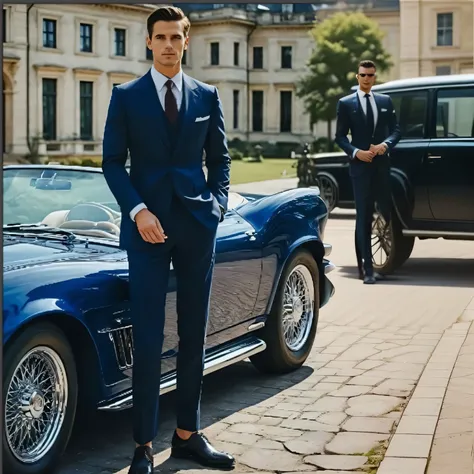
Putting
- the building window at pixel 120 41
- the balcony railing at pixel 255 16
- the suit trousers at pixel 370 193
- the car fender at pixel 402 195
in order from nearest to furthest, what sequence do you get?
the balcony railing at pixel 255 16 < the building window at pixel 120 41 < the suit trousers at pixel 370 193 < the car fender at pixel 402 195

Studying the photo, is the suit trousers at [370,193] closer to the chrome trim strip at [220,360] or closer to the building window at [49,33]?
the chrome trim strip at [220,360]

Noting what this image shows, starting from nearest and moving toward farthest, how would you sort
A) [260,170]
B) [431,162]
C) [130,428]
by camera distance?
[130,428] → [260,170] → [431,162]

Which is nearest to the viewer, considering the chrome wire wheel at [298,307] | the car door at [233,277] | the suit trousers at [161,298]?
the suit trousers at [161,298]

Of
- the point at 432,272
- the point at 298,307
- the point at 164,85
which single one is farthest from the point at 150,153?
the point at 432,272

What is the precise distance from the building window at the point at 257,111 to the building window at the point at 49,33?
2.85 ft

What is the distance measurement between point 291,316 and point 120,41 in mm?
1794

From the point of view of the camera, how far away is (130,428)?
420cm

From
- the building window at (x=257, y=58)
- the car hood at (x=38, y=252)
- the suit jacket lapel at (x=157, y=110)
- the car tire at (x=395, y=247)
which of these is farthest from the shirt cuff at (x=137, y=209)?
the car tire at (x=395, y=247)

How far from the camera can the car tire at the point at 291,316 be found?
521 centimetres

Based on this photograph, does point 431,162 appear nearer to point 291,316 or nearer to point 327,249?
point 327,249

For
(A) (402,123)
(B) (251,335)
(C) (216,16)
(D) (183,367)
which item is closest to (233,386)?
(B) (251,335)

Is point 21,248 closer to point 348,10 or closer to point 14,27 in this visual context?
point 14,27

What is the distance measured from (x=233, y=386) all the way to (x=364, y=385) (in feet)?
2.03

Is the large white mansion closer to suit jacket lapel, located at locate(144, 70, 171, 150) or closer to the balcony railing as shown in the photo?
the balcony railing
